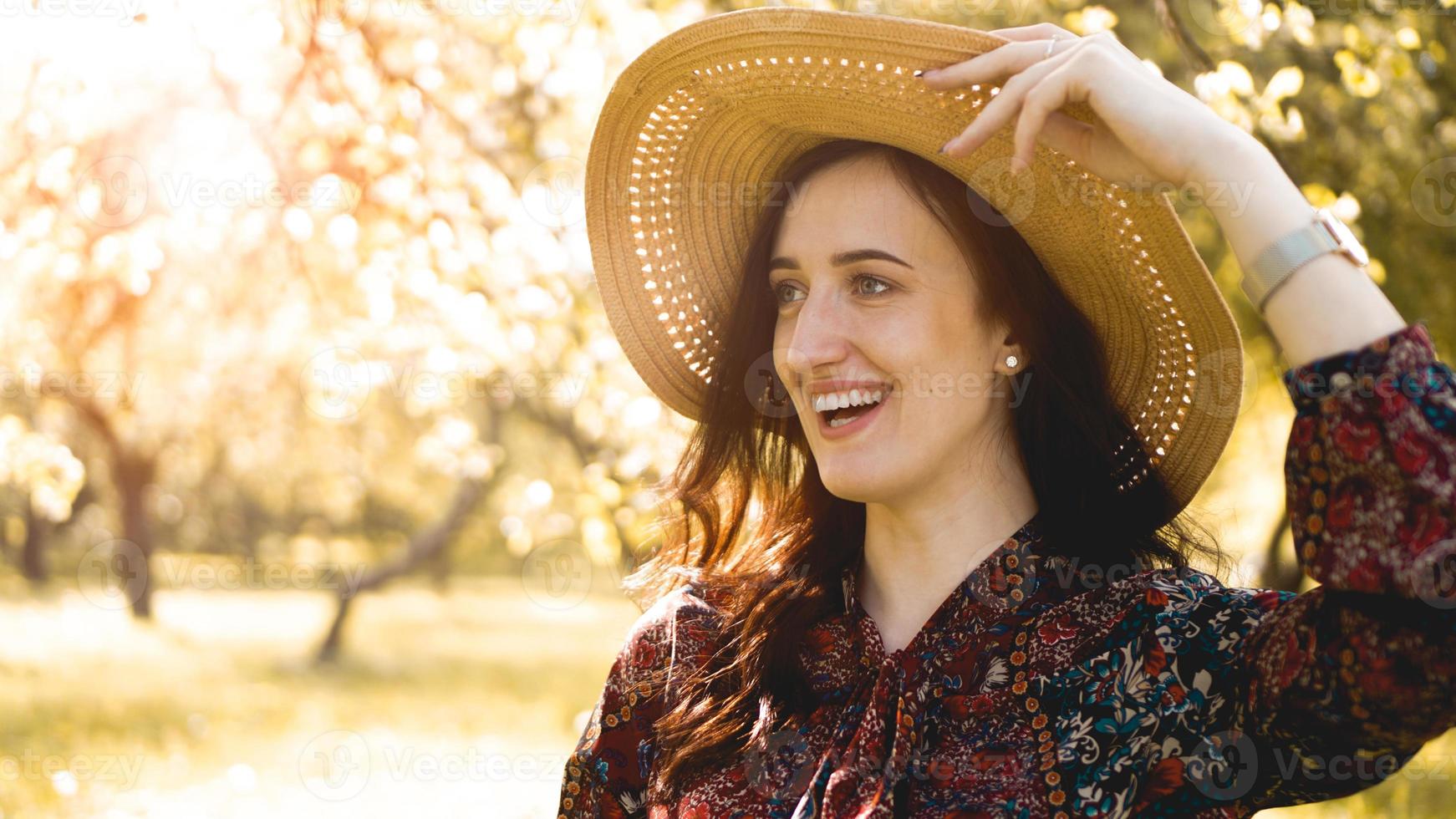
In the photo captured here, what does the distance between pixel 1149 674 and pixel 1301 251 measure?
25.3 inches

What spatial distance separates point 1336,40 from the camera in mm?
5309

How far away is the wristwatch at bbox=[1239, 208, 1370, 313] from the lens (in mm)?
1577

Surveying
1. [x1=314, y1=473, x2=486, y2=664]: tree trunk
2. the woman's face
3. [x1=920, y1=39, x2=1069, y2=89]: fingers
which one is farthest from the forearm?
[x1=314, y1=473, x2=486, y2=664]: tree trunk

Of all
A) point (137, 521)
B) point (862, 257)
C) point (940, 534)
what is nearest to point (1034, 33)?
point (862, 257)

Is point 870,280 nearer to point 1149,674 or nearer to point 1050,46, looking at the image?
point 1050,46

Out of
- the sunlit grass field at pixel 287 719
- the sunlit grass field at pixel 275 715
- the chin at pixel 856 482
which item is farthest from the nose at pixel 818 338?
the sunlit grass field at pixel 275 715

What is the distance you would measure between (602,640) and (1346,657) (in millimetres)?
19960

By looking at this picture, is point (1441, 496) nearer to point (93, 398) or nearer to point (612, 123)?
point (612, 123)

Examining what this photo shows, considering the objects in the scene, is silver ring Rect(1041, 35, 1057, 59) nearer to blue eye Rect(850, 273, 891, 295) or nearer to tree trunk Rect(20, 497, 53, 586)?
blue eye Rect(850, 273, 891, 295)

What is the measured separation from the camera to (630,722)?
231 centimetres

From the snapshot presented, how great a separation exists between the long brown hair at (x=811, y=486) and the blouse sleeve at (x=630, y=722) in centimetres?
4

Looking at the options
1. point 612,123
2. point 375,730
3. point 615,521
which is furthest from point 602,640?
point 612,123

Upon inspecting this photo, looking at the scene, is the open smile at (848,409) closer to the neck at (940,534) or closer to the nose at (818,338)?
the nose at (818,338)

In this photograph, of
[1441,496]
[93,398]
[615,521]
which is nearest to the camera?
[1441,496]
